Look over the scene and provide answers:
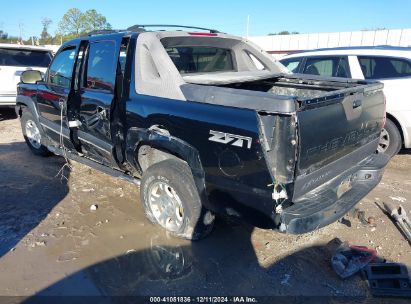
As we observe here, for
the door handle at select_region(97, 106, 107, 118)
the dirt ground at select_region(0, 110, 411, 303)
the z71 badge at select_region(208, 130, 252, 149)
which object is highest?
the z71 badge at select_region(208, 130, 252, 149)

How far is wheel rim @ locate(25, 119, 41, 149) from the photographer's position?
587 centimetres

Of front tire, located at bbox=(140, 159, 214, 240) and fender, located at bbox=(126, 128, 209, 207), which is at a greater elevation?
fender, located at bbox=(126, 128, 209, 207)

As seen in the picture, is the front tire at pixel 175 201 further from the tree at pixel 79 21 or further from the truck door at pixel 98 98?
the tree at pixel 79 21

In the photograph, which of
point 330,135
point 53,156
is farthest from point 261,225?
point 53,156

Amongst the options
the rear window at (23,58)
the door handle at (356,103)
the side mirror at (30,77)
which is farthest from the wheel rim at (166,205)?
the rear window at (23,58)

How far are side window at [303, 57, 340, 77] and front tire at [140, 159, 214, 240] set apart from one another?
4.21 meters

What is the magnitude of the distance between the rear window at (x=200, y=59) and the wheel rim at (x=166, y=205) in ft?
4.17

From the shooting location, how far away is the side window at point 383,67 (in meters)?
5.59

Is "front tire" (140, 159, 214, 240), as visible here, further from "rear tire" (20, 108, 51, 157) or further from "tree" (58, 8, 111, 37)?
"tree" (58, 8, 111, 37)

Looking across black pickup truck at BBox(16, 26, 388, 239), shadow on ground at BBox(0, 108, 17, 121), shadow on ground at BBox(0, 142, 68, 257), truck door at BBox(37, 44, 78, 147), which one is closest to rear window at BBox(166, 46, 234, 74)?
black pickup truck at BBox(16, 26, 388, 239)

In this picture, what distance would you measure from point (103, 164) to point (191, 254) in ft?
5.67

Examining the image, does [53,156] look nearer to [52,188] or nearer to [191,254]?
[52,188]

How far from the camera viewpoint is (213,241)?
3.53 metres

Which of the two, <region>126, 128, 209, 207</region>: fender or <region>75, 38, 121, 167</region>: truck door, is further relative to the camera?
<region>75, 38, 121, 167</region>: truck door
